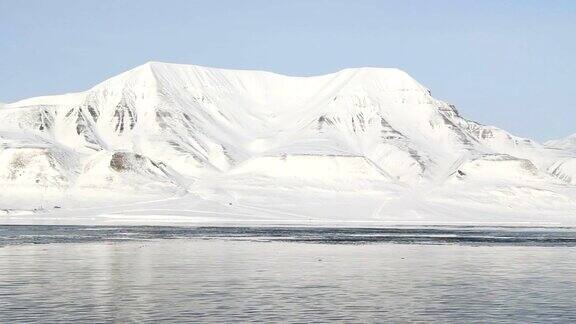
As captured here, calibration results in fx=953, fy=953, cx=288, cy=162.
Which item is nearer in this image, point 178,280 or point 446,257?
point 178,280

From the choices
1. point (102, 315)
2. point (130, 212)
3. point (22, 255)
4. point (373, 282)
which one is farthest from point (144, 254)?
point (130, 212)

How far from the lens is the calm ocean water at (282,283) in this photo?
36.3 metres

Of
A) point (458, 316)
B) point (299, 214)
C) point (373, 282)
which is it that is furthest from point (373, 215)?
point (458, 316)

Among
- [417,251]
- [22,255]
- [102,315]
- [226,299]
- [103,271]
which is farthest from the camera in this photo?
[417,251]

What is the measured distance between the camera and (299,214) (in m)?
182

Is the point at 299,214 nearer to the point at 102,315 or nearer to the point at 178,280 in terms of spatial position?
the point at 178,280

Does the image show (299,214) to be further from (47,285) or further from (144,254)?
(47,285)

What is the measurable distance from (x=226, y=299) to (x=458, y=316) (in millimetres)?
10090

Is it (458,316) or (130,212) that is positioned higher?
(130,212)

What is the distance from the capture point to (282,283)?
4703 cm

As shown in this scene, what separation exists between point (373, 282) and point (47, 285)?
52.5 feet

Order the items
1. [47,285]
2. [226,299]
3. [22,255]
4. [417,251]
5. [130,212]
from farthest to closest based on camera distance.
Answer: [130,212] < [417,251] < [22,255] < [47,285] < [226,299]

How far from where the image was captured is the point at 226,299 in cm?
4053

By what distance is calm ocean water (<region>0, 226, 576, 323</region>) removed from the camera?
119ft
